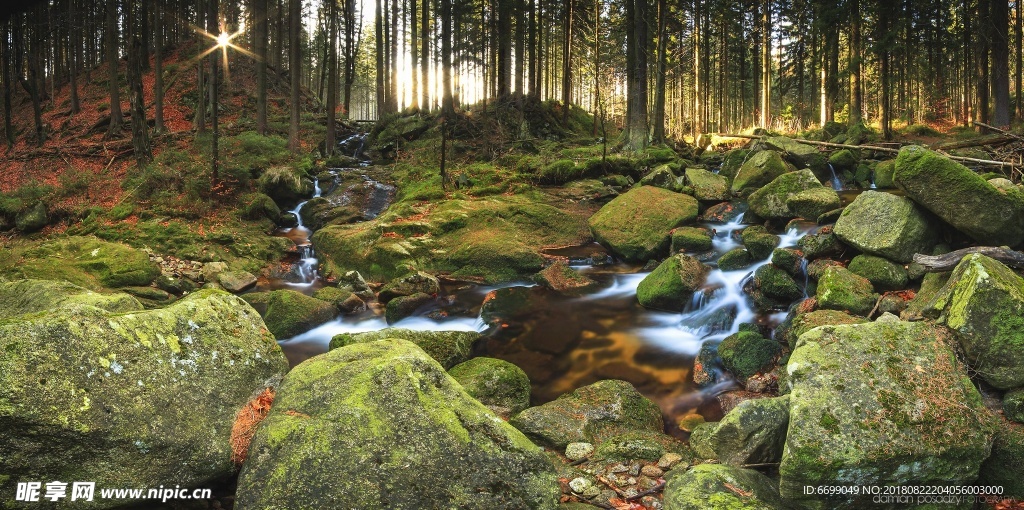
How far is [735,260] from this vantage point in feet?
36.4

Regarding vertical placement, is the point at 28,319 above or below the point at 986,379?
above

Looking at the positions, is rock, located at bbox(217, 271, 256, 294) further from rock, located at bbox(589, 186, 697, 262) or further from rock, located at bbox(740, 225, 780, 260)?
rock, located at bbox(740, 225, 780, 260)

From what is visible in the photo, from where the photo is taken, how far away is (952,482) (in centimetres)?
441

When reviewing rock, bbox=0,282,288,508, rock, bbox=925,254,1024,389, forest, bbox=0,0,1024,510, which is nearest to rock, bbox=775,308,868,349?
forest, bbox=0,0,1024,510

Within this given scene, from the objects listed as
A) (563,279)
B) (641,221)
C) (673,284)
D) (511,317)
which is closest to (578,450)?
(511,317)

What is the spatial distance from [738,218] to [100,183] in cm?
1982

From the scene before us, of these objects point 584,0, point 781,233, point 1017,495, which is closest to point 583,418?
point 1017,495

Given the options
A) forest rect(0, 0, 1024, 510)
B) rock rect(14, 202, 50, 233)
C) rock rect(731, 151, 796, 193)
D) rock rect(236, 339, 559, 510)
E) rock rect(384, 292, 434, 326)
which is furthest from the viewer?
rock rect(731, 151, 796, 193)

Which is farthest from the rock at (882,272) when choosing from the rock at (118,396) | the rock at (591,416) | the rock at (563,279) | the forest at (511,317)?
the rock at (118,396)

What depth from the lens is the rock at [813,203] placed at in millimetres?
11961

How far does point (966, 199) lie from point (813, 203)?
424 cm

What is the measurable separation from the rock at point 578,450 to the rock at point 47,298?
17.0 ft

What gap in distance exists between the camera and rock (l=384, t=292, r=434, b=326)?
1130 cm

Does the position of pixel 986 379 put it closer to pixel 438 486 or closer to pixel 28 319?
pixel 438 486
